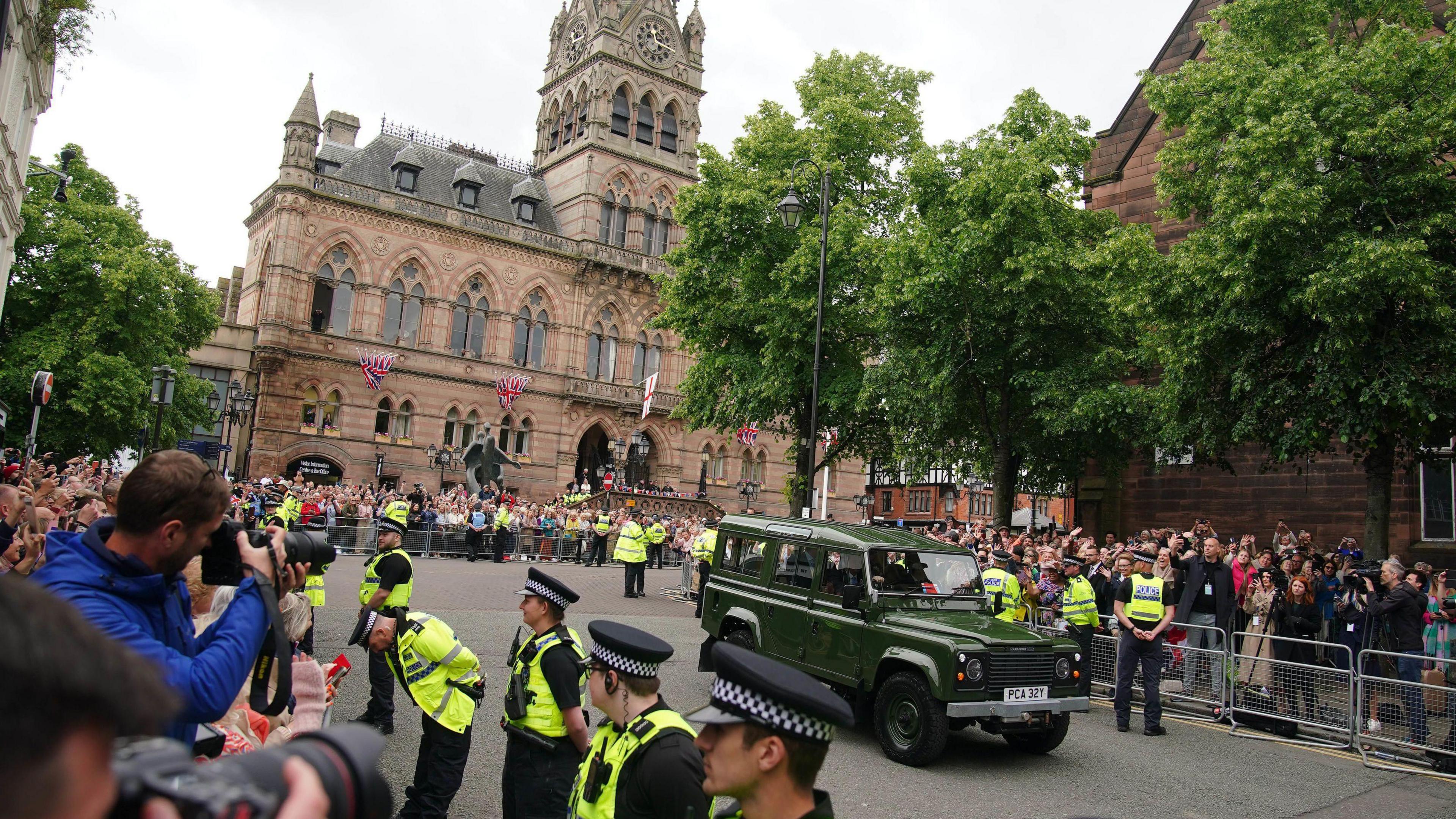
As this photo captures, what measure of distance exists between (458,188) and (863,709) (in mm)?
41515

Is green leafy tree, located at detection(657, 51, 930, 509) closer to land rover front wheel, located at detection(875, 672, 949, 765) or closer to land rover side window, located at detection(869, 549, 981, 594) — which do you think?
land rover side window, located at detection(869, 549, 981, 594)

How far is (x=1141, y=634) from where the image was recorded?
10969 mm

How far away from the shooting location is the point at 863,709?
10.5 meters

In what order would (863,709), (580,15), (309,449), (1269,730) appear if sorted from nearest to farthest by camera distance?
(863,709) → (1269,730) → (309,449) → (580,15)

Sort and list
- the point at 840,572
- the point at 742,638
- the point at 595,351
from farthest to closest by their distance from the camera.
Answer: the point at 595,351
the point at 742,638
the point at 840,572

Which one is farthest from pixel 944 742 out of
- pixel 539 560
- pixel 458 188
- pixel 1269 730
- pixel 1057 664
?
pixel 458 188

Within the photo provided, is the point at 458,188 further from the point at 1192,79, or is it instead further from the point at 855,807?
the point at 855,807

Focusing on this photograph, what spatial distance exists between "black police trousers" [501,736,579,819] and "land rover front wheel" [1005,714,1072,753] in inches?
241

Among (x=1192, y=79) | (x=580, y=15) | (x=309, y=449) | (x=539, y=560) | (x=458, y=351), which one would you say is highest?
(x=580, y=15)

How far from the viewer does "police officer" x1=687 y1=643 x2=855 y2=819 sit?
2609 millimetres

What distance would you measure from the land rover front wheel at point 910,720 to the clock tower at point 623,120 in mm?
41330

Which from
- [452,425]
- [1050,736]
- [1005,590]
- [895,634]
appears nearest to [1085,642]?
[1005,590]

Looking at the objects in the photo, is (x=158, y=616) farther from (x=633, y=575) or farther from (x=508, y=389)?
(x=508, y=389)

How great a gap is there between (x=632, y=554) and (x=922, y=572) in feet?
38.1
